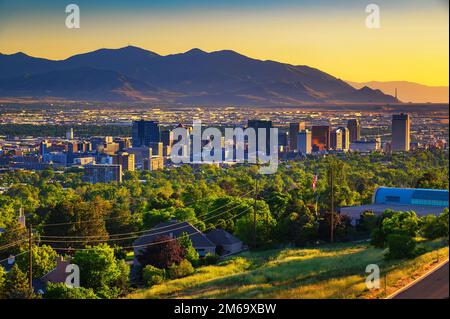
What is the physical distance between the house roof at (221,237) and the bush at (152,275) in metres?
2.79

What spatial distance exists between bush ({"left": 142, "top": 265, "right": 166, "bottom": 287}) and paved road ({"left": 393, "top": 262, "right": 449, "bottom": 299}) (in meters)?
5.03

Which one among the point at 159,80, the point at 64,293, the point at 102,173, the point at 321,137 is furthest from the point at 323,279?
the point at 159,80

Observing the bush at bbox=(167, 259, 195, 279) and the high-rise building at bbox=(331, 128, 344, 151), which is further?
the high-rise building at bbox=(331, 128, 344, 151)

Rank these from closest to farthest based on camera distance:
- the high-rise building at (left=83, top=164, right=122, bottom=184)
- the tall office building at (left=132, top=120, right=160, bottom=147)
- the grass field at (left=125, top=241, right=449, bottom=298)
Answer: the grass field at (left=125, top=241, right=449, bottom=298) → the high-rise building at (left=83, top=164, right=122, bottom=184) → the tall office building at (left=132, top=120, right=160, bottom=147)

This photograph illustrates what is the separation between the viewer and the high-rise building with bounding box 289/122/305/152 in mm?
52241

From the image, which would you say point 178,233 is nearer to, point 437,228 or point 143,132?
point 437,228

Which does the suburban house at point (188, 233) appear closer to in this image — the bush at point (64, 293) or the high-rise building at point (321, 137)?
the bush at point (64, 293)

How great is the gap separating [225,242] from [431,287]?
8140 millimetres

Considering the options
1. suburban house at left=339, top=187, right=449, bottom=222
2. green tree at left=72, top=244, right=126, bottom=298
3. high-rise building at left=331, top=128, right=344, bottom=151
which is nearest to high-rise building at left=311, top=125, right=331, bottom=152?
high-rise building at left=331, top=128, right=344, bottom=151

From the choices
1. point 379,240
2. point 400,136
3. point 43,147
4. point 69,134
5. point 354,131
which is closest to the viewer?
point 379,240

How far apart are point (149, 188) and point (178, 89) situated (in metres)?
31.1

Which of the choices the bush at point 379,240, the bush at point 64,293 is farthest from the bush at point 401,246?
the bush at point 64,293

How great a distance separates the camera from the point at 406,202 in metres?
14.0

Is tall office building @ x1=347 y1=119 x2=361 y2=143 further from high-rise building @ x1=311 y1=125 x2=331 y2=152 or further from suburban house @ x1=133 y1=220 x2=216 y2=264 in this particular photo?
suburban house @ x1=133 y1=220 x2=216 y2=264
